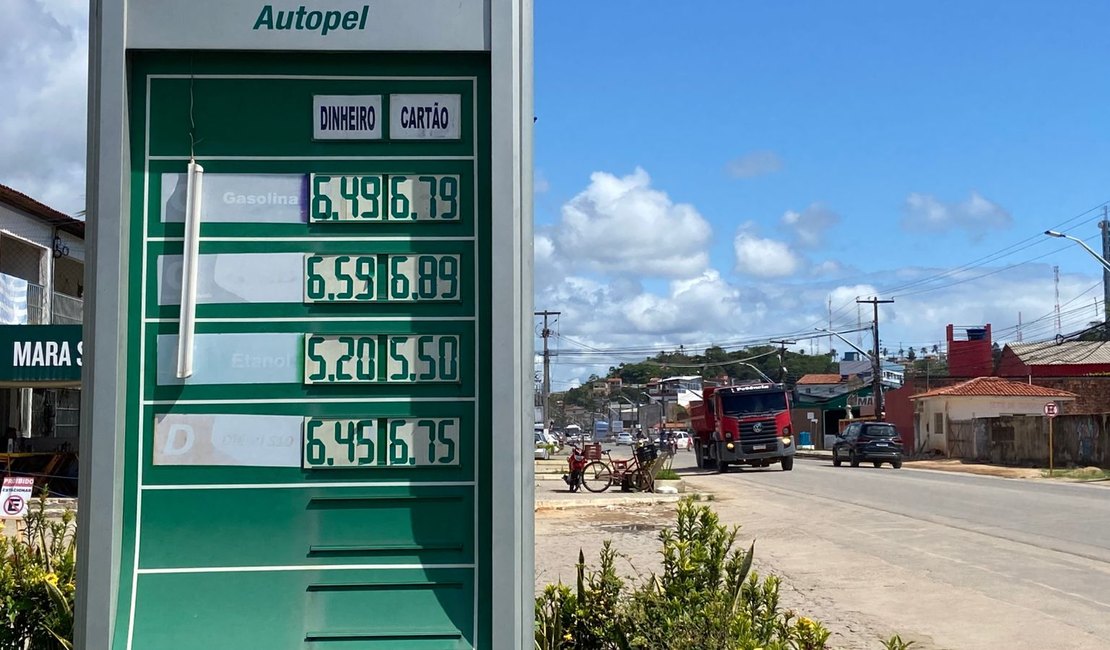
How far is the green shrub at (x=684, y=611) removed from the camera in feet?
16.5

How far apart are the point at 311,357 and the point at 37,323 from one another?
25666mm

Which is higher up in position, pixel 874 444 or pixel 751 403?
pixel 751 403

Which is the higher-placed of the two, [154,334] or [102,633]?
[154,334]

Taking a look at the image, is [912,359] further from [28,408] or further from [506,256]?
[506,256]

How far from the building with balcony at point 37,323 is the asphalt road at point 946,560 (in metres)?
13.2

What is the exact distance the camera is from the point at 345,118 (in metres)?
4.21

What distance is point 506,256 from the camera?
13.4 feet

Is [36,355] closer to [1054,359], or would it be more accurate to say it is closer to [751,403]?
[751,403]

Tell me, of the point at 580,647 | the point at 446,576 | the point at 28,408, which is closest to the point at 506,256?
the point at 446,576

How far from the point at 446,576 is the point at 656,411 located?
414 ft

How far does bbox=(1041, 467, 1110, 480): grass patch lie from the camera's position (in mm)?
35281

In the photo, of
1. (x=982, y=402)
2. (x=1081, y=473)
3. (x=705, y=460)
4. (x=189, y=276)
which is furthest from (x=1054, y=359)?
(x=189, y=276)

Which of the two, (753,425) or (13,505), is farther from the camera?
(753,425)

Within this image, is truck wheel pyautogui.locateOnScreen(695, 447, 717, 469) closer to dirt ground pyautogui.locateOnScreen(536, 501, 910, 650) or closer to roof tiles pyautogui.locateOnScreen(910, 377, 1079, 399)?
roof tiles pyautogui.locateOnScreen(910, 377, 1079, 399)
